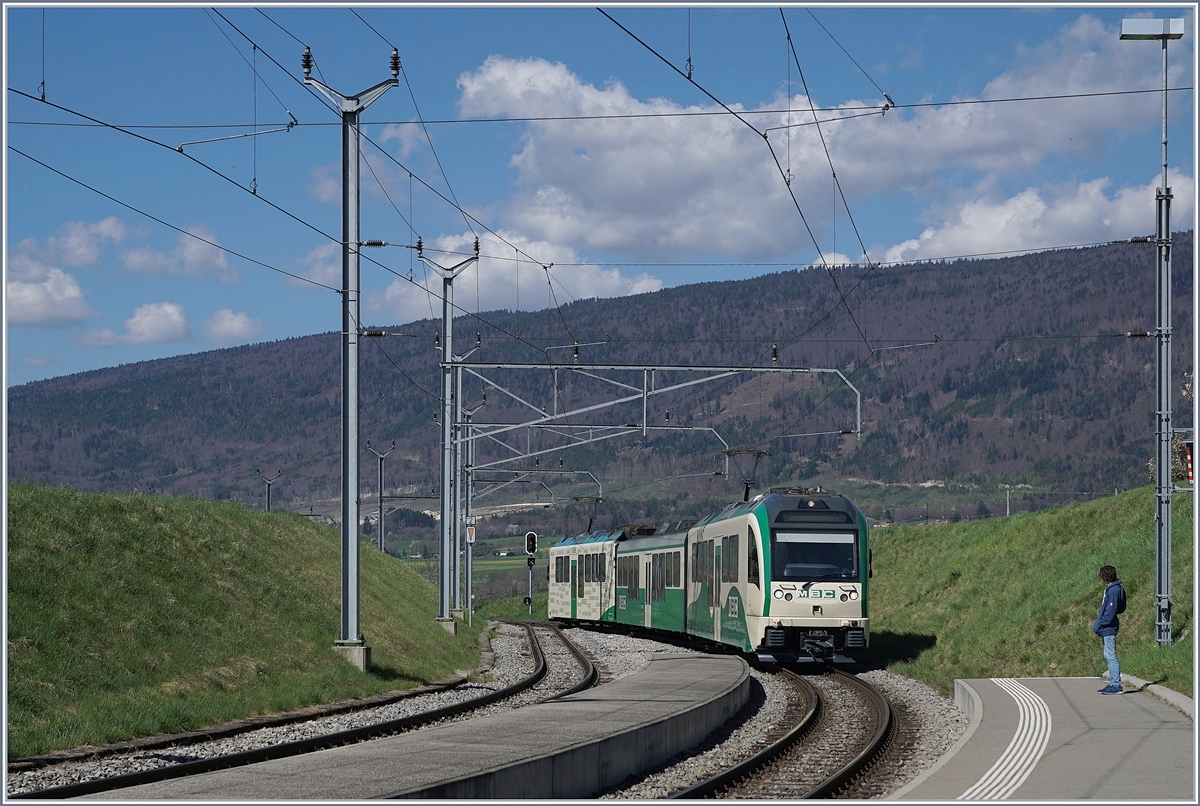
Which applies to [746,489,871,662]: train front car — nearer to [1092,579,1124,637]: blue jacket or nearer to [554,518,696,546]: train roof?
[554,518,696,546]: train roof

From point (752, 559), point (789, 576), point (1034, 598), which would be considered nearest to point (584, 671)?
point (752, 559)

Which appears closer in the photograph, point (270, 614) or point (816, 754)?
point (816, 754)

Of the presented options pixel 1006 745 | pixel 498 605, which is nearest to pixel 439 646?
pixel 1006 745

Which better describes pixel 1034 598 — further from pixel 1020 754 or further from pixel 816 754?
pixel 1020 754

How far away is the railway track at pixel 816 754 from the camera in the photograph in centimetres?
1377

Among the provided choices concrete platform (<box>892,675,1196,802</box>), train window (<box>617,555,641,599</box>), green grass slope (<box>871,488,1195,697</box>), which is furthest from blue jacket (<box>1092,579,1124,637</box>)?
train window (<box>617,555,641,599</box>)

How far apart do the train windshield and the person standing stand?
28.5 feet

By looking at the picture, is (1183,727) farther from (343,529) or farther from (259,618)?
(259,618)

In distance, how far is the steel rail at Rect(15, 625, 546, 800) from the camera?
12.0m

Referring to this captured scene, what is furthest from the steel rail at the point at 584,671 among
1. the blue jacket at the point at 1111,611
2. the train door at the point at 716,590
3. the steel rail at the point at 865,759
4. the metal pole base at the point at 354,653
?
the blue jacket at the point at 1111,611

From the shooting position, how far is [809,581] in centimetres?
2798

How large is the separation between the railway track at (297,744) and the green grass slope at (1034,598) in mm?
6660

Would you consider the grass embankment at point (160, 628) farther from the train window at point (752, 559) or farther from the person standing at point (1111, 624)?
the person standing at point (1111, 624)

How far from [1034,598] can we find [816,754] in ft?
54.7
